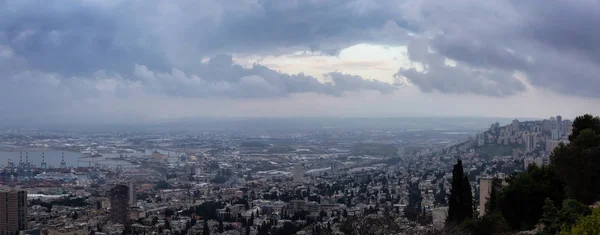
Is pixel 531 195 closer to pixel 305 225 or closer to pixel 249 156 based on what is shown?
pixel 305 225

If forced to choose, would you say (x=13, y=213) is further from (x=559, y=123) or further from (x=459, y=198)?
(x=559, y=123)

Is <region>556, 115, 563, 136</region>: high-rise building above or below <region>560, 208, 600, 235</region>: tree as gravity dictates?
above

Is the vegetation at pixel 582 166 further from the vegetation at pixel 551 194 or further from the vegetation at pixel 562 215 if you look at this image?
the vegetation at pixel 562 215

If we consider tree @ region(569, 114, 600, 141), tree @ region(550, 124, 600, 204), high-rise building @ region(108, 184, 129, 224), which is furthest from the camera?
high-rise building @ region(108, 184, 129, 224)

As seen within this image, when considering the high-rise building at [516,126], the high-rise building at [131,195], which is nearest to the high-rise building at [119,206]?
the high-rise building at [131,195]

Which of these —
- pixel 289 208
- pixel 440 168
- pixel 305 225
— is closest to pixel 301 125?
pixel 440 168

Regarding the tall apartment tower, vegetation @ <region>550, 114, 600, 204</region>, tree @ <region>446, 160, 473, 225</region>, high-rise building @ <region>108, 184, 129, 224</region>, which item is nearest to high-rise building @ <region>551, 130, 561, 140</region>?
high-rise building @ <region>108, 184, 129, 224</region>

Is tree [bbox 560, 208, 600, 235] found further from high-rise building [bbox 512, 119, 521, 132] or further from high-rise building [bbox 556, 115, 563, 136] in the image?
high-rise building [bbox 512, 119, 521, 132]
